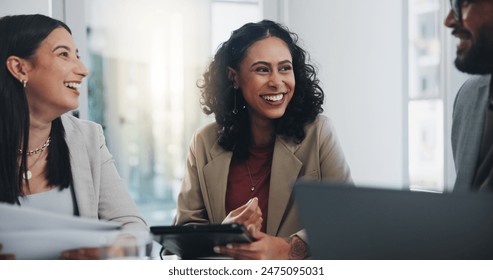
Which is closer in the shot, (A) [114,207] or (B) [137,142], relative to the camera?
(A) [114,207]

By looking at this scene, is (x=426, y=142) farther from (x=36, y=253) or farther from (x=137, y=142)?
(x=36, y=253)

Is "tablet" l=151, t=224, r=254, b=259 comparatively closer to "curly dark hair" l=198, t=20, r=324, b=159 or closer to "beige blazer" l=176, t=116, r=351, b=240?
"beige blazer" l=176, t=116, r=351, b=240

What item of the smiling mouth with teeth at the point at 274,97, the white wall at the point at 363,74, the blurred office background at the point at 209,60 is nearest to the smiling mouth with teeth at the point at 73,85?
the blurred office background at the point at 209,60

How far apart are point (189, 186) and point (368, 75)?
51 centimetres

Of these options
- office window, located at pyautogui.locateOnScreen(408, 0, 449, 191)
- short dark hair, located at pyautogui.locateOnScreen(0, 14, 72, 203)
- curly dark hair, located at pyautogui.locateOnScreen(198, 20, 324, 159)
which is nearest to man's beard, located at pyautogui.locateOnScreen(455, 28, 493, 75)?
office window, located at pyautogui.locateOnScreen(408, 0, 449, 191)

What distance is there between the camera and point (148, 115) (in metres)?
1.41

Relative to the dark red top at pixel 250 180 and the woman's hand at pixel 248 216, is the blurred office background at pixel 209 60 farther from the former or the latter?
the woman's hand at pixel 248 216

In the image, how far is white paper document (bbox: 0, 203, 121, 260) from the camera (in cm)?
87

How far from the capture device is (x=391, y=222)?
2.21 ft

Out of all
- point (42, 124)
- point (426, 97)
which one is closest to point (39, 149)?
point (42, 124)

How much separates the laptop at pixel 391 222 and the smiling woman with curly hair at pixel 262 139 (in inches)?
20.9

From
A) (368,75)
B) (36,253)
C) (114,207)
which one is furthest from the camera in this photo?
(368,75)

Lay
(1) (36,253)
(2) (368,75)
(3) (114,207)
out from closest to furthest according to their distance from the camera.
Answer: (1) (36,253) → (3) (114,207) → (2) (368,75)

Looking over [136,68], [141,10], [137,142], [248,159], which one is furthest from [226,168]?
[141,10]
